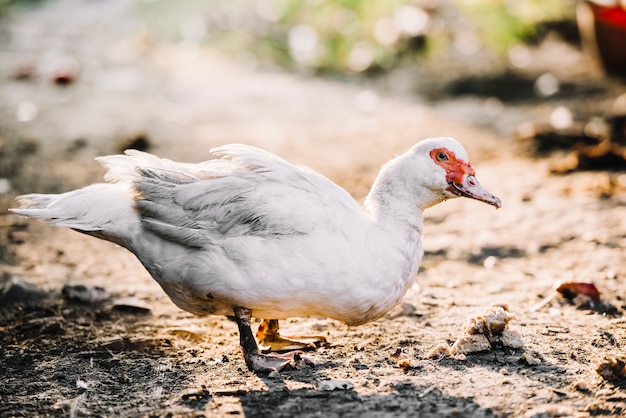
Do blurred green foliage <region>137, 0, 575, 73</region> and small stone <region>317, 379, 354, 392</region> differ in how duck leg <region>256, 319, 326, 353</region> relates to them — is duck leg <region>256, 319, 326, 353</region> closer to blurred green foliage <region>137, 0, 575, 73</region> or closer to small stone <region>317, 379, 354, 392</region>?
small stone <region>317, 379, 354, 392</region>

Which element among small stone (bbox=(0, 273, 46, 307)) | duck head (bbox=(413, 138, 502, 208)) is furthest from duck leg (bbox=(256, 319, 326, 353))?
small stone (bbox=(0, 273, 46, 307))

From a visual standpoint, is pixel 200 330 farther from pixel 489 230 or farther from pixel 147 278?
pixel 489 230

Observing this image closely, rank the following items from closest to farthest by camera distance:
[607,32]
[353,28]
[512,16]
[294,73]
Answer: [607,32] < [294,73] < [512,16] < [353,28]

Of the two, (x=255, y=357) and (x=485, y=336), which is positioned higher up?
(x=485, y=336)

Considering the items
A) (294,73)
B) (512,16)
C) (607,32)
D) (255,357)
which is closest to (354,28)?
(294,73)

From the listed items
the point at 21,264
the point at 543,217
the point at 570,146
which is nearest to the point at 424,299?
the point at 543,217

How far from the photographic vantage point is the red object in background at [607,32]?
8.20 metres

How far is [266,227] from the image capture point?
10.7ft

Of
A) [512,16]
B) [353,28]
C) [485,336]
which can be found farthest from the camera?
[353,28]

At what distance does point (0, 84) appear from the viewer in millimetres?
8445

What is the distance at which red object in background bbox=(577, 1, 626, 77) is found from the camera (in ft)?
26.9

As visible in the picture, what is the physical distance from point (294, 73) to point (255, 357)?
6487 mm

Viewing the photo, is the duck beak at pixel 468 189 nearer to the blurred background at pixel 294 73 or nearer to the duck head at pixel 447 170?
the duck head at pixel 447 170

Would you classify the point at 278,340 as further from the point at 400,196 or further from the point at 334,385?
the point at 400,196
